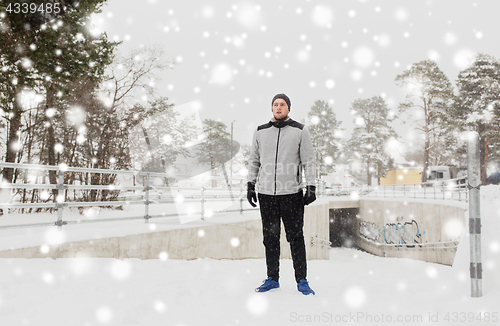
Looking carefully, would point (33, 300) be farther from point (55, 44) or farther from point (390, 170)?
point (390, 170)

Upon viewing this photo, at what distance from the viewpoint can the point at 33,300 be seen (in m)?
2.33

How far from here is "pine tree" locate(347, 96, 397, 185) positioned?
35781mm

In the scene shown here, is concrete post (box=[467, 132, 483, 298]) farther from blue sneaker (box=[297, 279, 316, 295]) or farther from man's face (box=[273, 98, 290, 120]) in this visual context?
man's face (box=[273, 98, 290, 120])

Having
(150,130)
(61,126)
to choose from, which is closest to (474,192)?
(61,126)

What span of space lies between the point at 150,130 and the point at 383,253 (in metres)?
21.7

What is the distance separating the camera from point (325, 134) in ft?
136

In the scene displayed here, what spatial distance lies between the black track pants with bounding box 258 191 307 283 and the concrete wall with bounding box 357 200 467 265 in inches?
373

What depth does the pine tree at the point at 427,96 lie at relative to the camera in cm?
2672

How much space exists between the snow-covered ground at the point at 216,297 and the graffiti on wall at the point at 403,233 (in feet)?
37.4

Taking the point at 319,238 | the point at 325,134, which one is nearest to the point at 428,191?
the point at 319,238

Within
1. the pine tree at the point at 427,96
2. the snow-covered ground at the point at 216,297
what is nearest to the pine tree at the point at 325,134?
the pine tree at the point at 427,96

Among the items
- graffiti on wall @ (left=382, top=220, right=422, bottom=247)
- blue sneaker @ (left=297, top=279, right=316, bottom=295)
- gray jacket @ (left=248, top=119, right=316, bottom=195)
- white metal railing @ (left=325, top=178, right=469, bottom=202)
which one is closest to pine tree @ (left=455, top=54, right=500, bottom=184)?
white metal railing @ (left=325, top=178, right=469, bottom=202)

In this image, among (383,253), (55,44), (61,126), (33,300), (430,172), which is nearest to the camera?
(33,300)

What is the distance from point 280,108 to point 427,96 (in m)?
29.4
